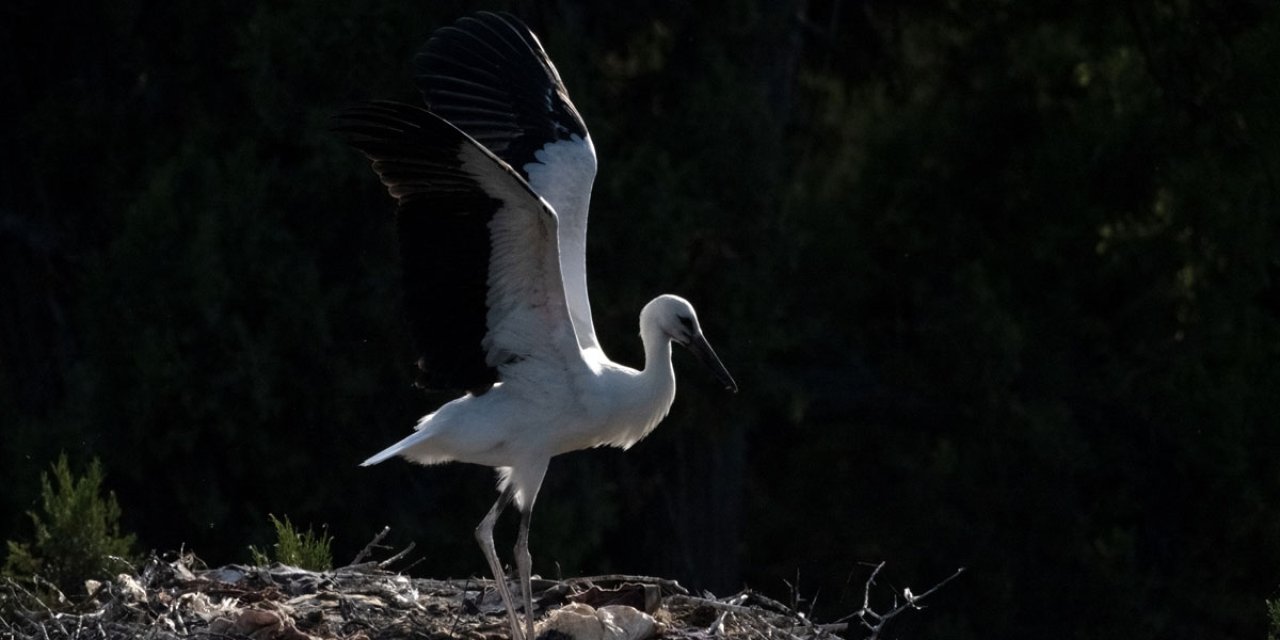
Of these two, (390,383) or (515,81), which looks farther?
(390,383)

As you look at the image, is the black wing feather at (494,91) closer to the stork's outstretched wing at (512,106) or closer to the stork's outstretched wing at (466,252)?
the stork's outstretched wing at (512,106)

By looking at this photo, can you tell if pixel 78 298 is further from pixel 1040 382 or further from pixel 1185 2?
pixel 1185 2

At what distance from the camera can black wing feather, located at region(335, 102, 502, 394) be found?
5.97m

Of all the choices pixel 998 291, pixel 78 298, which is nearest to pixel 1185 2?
pixel 998 291

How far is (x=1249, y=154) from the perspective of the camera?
40.7 ft

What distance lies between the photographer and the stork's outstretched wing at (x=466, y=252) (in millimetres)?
5992

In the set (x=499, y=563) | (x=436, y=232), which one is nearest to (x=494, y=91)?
(x=436, y=232)

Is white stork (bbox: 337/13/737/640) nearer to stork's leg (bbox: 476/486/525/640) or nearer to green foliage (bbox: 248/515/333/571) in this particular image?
stork's leg (bbox: 476/486/525/640)

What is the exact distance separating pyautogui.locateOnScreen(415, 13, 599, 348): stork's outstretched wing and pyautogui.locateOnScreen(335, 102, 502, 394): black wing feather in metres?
0.73

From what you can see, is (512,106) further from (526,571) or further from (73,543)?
(73,543)

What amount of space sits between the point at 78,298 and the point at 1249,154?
20.4 ft

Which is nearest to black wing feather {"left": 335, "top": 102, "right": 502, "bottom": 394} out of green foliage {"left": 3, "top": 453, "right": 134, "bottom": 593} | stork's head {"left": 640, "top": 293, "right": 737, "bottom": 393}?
stork's head {"left": 640, "top": 293, "right": 737, "bottom": 393}

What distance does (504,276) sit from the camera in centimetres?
648

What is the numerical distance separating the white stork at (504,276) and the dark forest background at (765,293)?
336 cm
